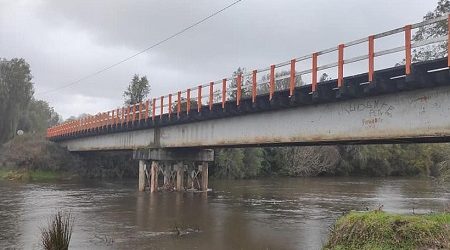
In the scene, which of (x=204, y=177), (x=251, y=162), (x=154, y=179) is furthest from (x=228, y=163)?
(x=154, y=179)

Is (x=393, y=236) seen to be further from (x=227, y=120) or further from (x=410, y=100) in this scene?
(x=227, y=120)

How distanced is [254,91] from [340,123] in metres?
5.56

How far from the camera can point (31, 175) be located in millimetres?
56656

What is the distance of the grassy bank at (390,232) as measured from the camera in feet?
31.8

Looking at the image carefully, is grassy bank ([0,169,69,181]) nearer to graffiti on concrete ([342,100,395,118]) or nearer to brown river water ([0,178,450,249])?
brown river water ([0,178,450,249])

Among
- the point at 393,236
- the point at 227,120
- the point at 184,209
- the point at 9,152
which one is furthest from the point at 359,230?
the point at 9,152

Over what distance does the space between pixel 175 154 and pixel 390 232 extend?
28578mm

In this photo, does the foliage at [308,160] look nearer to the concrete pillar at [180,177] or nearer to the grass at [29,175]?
the grass at [29,175]

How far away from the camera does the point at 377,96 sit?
1781 centimetres

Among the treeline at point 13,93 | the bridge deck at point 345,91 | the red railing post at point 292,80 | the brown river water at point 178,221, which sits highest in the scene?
the treeline at point 13,93

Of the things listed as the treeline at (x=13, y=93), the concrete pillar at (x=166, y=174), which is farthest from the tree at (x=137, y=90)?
the concrete pillar at (x=166, y=174)

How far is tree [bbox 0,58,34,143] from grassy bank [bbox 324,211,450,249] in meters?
62.9

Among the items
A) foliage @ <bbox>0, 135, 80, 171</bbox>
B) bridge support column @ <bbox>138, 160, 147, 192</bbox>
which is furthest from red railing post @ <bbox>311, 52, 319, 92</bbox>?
foliage @ <bbox>0, 135, 80, 171</bbox>

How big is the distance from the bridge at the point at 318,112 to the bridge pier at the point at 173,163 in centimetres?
8
